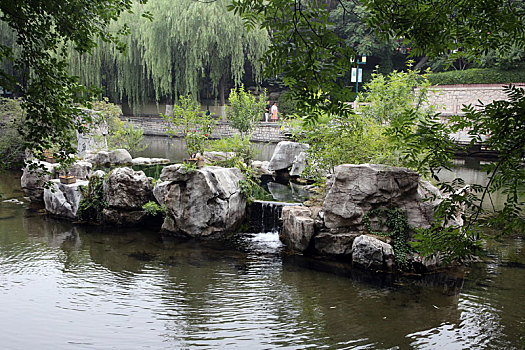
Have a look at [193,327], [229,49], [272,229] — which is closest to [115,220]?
[272,229]

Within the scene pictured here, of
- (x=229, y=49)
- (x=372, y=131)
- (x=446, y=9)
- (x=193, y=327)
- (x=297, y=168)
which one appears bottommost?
(x=193, y=327)

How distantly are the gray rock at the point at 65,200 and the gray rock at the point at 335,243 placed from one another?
599 cm

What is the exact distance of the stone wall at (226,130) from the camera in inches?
980

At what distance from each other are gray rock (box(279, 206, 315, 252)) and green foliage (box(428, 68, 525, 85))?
17.2 m

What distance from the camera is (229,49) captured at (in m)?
21.8

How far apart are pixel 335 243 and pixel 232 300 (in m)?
2.68

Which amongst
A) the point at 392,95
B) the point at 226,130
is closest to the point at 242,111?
the point at 392,95

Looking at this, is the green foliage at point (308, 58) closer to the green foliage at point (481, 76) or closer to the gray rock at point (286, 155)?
the gray rock at point (286, 155)

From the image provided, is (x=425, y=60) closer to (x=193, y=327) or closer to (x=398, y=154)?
(x=398, y=154)

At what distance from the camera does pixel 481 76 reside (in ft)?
82.7

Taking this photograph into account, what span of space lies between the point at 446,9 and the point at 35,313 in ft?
20.3

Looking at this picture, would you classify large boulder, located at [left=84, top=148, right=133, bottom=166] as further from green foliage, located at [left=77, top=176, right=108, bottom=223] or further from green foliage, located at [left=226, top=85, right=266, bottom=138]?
green foliage, located at [left=77, top=176, right=108, bottom=223]

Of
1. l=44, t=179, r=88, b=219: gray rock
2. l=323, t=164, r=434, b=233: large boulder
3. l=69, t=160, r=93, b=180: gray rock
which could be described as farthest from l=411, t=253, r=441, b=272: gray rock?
l=69, t=160, r=93, b=180: gray rock

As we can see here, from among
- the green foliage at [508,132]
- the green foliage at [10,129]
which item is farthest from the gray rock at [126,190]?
the green foliage at [508,132]
